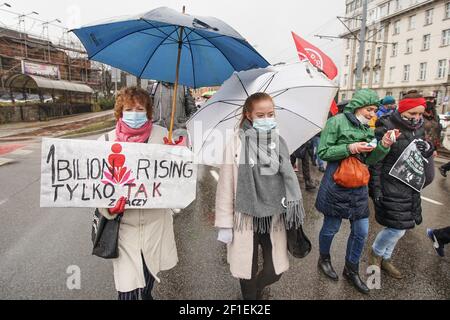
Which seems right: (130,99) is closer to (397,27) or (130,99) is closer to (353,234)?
(353,234)

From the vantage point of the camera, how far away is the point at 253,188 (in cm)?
222

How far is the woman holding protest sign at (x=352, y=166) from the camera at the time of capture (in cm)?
284

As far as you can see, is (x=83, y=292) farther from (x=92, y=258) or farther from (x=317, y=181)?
(x=317, y=181)

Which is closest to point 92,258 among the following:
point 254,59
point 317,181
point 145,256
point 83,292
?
point 83,292

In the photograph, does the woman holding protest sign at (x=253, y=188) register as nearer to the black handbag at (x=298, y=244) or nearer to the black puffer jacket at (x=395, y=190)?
the black handbag at (x=298, y=244)

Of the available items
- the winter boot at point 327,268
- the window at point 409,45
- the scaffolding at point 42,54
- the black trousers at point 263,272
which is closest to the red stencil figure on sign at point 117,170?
the black trousers at point 263,272

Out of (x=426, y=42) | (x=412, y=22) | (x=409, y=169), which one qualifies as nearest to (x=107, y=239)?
(x=409, y=169)

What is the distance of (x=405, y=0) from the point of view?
43.2 m

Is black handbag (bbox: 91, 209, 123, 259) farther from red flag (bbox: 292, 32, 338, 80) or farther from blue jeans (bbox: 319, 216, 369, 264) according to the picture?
red flag (bbox: 292, 32, 338, 80)

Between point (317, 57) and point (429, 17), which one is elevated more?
point (429, 17)

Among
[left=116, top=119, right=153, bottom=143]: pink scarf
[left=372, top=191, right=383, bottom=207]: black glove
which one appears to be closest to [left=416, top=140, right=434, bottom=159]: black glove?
[left=372, top=191, right=383, bottom=207]: black glove

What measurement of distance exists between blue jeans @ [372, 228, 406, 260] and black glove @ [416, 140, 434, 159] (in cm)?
78

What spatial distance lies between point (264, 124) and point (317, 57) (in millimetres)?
2103

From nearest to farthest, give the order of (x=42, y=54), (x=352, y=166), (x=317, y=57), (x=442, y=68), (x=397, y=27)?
(x=352, y=166) → (x=317, y=57) → (x=42, y=54) → (x=442, y=68) → (x=397, y=27)
